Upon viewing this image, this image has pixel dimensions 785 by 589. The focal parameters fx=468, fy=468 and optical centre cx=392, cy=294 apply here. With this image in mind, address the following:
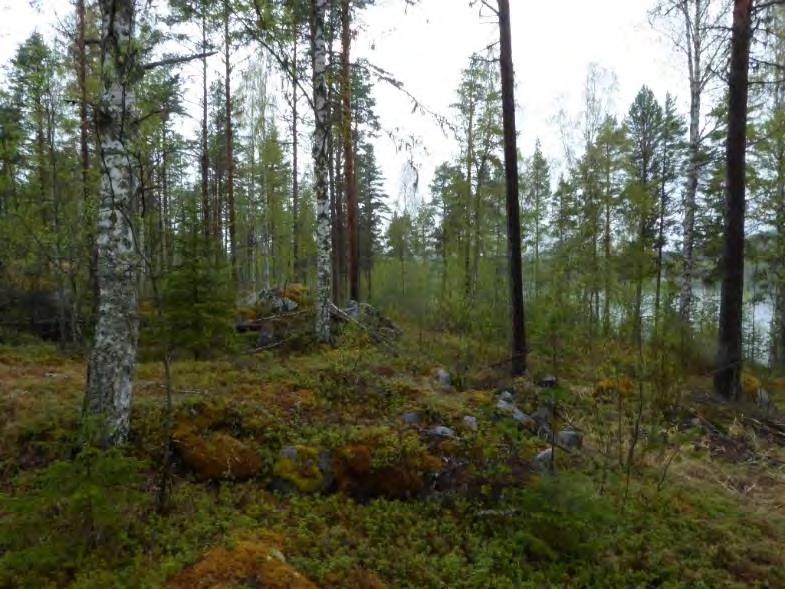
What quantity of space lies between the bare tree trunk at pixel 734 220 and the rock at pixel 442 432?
5.71m

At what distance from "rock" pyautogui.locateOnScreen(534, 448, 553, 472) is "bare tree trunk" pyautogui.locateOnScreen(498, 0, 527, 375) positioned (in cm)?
356

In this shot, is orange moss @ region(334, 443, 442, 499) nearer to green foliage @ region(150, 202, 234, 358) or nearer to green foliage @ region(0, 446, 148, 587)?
green foliage @ region(0, 446, 148, 587)

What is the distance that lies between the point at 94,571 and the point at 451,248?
693 inches

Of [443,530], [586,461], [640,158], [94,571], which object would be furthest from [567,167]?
[94,571]

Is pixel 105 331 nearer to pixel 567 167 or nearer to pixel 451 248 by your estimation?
pixel 451 248

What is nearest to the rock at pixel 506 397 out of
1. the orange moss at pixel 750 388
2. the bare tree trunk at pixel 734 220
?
the bare tree trunk at pixel 734 220

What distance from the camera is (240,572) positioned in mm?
2797

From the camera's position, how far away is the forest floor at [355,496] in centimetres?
295

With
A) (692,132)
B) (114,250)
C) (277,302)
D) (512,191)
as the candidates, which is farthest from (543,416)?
(692,132)

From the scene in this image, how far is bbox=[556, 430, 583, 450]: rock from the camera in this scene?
18.6ft

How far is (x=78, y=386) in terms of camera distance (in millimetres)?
5609

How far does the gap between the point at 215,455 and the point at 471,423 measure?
9.05 ft

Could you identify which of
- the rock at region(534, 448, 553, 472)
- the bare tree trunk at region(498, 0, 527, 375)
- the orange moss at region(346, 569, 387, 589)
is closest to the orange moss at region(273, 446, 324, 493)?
the orange moss at region(346, 569, 387, 589)

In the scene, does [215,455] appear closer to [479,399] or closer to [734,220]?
[479,399]
